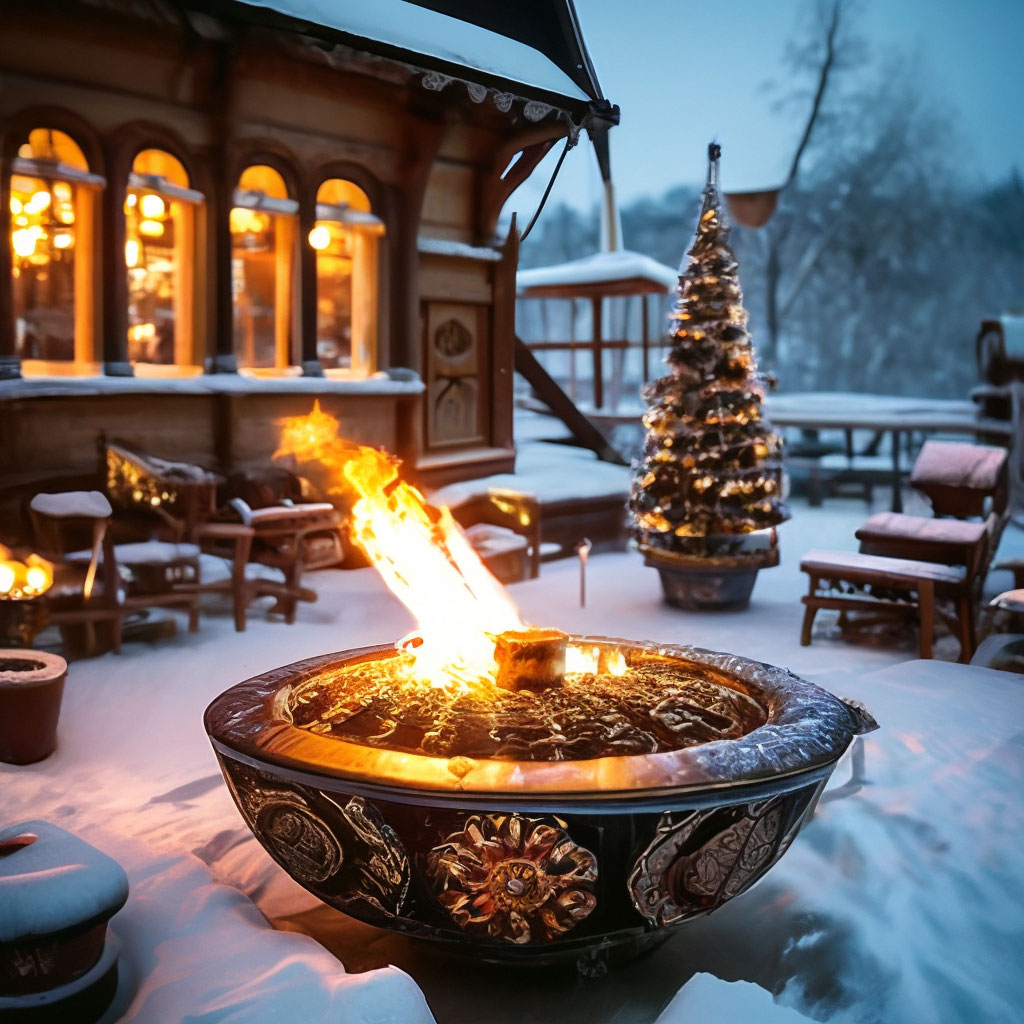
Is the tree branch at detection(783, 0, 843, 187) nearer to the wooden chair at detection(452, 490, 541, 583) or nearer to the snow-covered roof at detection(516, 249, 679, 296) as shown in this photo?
the snow-covered roof at detection(516, 249, 679, 296)

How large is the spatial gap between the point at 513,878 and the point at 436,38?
6.17 metres

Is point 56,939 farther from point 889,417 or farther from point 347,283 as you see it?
point 889,417

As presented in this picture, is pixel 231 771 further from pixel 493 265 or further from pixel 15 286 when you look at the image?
pixel 493 265

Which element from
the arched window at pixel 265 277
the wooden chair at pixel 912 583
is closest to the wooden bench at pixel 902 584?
the wooden chair at pixel 912 583

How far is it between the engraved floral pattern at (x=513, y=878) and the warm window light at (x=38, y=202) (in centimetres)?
659

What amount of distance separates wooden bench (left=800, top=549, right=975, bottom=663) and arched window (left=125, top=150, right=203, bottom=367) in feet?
16.9

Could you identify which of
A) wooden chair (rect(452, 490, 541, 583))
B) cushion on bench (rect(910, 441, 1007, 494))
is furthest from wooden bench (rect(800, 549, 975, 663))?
wooden chair (rect(452, 490, 541, 583))

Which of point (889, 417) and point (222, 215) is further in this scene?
point (889, 417)

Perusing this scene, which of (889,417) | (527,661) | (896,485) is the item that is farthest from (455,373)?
(889,417)

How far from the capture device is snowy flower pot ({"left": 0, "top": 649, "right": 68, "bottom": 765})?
4.41 meters

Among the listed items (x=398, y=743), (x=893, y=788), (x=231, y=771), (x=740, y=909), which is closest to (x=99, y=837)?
(x=231, y=771)

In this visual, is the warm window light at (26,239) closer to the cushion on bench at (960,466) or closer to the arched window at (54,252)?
the arched window at (54,252)

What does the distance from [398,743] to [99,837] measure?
1.39 m

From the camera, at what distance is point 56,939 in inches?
97.6
